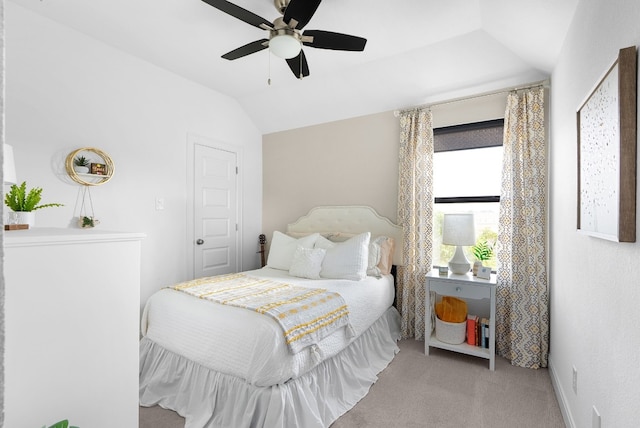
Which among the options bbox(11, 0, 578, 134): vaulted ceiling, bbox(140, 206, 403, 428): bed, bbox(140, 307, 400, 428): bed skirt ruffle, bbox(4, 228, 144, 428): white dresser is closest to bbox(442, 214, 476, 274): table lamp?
bbox(140, 206, 403, 428): bed

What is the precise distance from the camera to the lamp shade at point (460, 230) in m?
2.77

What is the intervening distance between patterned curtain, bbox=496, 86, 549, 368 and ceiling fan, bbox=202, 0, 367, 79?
1698mm

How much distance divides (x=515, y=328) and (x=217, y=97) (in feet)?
13.4

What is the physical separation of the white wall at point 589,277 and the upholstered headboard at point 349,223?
1428 mm

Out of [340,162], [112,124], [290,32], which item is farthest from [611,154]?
[112,124]

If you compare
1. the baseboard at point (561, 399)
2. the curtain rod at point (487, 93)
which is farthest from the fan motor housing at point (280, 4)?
the baseboard at point (561, 399)

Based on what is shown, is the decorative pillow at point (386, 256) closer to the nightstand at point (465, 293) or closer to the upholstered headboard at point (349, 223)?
the upholstered headboard at point (349, 223)

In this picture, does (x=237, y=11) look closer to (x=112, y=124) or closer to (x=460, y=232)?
(x=112, y=124)

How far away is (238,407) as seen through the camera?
1784 mm

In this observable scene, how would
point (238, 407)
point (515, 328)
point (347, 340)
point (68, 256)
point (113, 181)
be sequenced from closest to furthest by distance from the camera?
Result: point (68, 256) < point (238, 407) < point (347, 340) < point (515, 328) < point (113, 181)

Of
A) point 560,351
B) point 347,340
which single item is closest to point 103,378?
point 347,340

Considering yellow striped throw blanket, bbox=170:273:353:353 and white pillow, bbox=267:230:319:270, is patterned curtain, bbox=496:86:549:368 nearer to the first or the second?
yellow striped throw blanket, bbox=170:273:353:353

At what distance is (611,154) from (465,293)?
1.79 meters

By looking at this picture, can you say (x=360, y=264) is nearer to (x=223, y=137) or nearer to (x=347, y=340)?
(x=347, y=340)
